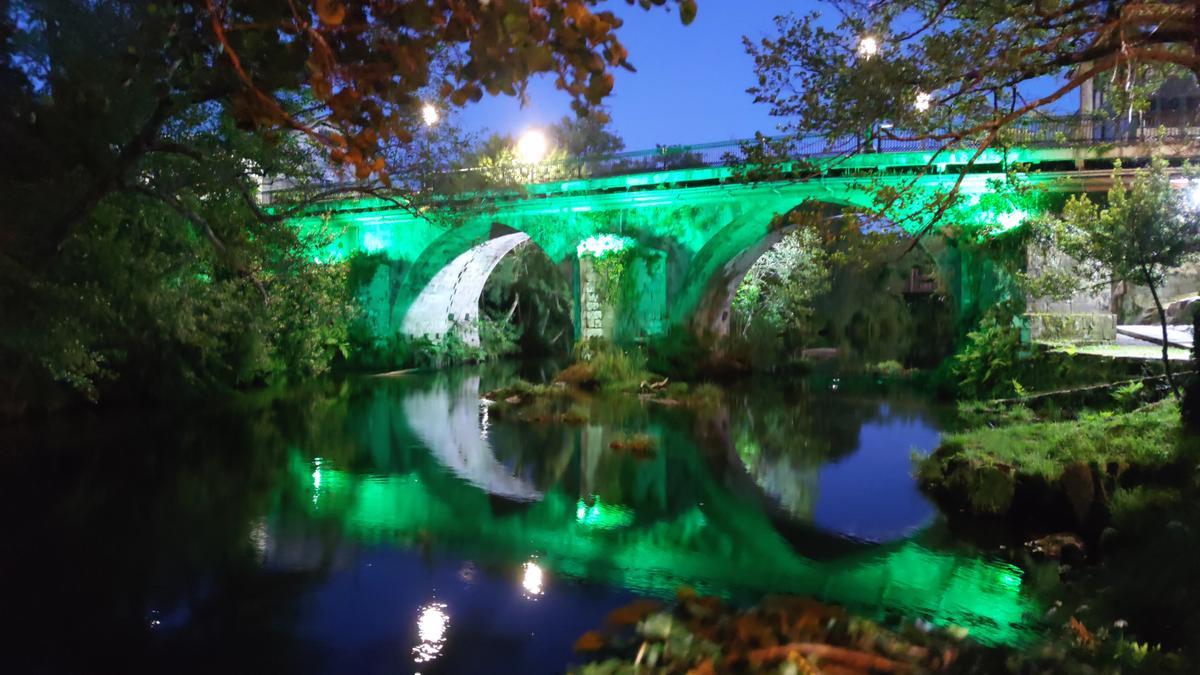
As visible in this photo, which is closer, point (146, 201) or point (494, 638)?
point (494, 638)

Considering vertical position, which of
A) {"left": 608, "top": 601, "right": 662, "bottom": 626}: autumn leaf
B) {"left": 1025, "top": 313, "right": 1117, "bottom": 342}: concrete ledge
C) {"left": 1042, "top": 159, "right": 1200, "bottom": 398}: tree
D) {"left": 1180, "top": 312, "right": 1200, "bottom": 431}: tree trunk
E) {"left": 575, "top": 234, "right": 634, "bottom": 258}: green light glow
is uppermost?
{"left": 575, "top": 234, "right": 634, "bottom": 258}: green light glow

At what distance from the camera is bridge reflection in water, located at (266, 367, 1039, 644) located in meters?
5.87

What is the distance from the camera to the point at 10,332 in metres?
7.69

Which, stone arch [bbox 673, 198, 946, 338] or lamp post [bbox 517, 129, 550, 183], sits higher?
lamp post [bbox 517, 129, 550, 183]

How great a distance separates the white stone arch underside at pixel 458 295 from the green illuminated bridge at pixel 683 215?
1.25 metres

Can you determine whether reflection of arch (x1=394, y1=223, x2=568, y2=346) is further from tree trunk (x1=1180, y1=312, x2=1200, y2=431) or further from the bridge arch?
tree trunk (x1=1180, y1=312, x2=1200, y2=431)

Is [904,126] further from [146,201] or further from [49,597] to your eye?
[146,201]

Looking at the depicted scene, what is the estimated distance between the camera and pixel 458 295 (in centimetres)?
2611

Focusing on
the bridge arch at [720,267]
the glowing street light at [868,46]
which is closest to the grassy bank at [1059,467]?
the glowing street light at [868,46]

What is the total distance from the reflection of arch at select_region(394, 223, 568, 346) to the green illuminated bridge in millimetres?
204

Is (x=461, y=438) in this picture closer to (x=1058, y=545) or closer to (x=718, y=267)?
(x=1058, y=545)

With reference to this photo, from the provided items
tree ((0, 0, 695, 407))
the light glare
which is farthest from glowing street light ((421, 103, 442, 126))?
→ the light glare

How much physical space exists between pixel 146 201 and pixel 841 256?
7.53m

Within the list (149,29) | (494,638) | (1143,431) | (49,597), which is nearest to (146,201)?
(149,29)
